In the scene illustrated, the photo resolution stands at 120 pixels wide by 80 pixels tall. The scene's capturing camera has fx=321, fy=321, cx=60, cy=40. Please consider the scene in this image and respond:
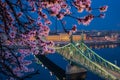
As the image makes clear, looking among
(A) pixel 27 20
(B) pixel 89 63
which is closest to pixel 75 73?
(B) pixel 89 63

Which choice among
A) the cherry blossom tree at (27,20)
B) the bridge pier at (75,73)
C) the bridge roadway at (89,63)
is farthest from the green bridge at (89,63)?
the cherry blossom tree at (27,20)

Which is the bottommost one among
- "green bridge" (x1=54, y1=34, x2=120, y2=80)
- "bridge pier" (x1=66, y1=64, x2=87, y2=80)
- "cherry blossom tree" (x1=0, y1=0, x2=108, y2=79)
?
"bridge pier" (x1=66, y1=64, x2=87, y2=80)

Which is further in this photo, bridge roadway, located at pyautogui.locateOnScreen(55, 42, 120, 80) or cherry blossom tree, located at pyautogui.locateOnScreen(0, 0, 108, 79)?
bridge roadway, located at pyautogui.locateOnScreen(55, 42, 120, 80)

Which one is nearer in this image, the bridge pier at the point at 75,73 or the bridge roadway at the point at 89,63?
the bridge roadway at the point at 89,63

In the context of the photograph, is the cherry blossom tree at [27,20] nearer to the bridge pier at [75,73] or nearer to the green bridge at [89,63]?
the green bridge at [89,63]

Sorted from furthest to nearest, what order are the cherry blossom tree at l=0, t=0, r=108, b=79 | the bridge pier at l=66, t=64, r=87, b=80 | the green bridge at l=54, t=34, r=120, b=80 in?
1. the bridge pier at l=66, t=64, r=87, b=80
2. the green bridge at l=54, t=34, r=120, b=80
3. the cherry blossom tree at l=0, t=0, r=108, b=79

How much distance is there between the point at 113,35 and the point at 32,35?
132528mm

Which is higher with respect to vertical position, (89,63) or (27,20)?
(27,20)

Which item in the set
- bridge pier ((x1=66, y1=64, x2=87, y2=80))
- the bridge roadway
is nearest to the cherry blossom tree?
the bridge roadway

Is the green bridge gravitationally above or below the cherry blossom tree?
below

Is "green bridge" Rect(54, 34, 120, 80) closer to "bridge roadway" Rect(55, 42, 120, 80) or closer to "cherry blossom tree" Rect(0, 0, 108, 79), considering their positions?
"bridge roadway" Rect(55, 42, 120, 80)

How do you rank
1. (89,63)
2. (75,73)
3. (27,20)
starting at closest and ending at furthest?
(27,20)
(75,73)
(89,63)

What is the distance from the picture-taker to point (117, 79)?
38500mm

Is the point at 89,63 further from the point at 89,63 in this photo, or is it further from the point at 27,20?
the point at 27,20
